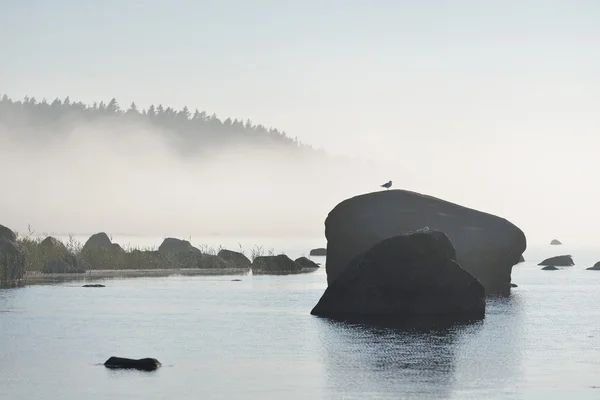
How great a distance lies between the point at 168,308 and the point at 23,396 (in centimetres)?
Result: 2105

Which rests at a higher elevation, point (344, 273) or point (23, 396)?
point (344, 273)

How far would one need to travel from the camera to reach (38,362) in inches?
1043

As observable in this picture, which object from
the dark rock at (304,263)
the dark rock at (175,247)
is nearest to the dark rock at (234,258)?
the dark rock at (175,247)

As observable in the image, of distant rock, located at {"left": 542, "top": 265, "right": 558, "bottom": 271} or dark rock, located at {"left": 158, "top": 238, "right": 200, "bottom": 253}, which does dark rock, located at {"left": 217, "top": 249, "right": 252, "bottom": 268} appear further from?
distant rock, located at {"left": 542, "top": 265, "right": 558, "bottom": 271}

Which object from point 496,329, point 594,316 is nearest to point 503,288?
point 594,316

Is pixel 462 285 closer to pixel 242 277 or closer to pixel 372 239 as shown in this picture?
pixel 372 239

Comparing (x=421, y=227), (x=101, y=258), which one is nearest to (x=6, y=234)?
(x=101, y=258)

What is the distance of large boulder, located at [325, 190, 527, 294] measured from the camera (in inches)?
2010

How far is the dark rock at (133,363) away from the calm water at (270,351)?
0.95 feet

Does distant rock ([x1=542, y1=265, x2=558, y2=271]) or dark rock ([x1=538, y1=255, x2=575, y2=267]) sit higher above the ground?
dark rock ([x1=538, y1=255, x2=575, y2=267])

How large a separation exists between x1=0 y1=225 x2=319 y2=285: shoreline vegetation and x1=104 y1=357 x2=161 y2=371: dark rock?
30665mm

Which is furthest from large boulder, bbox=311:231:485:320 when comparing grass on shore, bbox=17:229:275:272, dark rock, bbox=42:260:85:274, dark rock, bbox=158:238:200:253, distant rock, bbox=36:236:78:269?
dark rock, bbox=158:238:200:253

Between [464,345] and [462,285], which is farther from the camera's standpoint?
[462,285]

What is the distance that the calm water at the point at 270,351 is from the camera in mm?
22328
